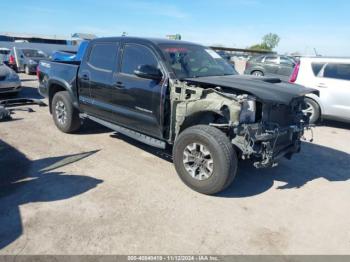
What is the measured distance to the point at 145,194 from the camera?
4.09m

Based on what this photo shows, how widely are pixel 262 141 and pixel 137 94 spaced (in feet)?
6.41

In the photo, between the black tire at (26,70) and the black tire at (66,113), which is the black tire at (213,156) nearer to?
the black tire at (66,113)

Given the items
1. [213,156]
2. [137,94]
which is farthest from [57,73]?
[213,156]

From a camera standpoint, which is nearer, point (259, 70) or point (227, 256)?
point (227, 256)

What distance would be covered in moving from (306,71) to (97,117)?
5412 millimetres

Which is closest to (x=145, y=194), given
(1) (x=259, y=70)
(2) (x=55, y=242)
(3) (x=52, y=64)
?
(2) (x=55, y=242)

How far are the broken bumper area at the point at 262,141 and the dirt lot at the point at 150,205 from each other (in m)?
0.55

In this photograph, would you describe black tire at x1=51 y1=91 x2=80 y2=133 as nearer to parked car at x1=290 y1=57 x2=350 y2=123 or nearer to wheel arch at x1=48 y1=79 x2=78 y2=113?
wheel arch at x1=48 y1=79 x2=78 y2=113

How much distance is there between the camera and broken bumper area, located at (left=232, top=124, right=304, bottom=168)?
12.7 feet

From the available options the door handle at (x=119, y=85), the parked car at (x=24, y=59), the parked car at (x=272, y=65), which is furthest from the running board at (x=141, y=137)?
the parked car at (x=24, y=59)

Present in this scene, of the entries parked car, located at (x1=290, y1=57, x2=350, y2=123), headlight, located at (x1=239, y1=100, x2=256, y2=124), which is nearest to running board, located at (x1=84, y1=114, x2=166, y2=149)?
headlight, located at (x1=239, y1=100, x2=256, y2=124)

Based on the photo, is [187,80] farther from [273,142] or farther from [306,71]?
[306,71]

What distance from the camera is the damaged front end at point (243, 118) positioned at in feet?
12.7

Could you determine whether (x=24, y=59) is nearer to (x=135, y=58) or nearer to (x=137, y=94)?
(x=135, y=58)
